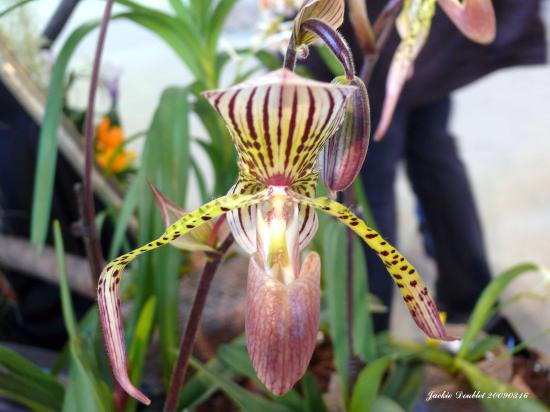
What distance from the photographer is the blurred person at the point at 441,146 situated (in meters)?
0.89

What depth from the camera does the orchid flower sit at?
12.7 inches

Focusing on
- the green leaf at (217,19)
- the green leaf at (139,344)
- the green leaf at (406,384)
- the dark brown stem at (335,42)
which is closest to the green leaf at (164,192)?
the green leaf at (139,344)

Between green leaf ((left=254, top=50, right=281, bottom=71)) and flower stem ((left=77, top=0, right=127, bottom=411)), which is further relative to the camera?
green leaf ((left=254, top=50, right=281, bottom=71))

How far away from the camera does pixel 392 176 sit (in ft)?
3.44

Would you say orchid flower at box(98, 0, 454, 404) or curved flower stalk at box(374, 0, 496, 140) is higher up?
curved flower stalk at box(374, 0, 496, 140)

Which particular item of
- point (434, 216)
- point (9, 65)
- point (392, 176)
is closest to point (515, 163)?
point (434, 216)

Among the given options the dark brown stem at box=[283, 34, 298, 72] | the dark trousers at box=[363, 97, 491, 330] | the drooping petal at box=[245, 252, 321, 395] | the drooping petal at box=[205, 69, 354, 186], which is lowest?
the dark trousers at box=[363, 97, 491, 330]

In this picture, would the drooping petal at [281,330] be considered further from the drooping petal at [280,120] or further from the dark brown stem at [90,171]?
the dark brown stem at [90,171]

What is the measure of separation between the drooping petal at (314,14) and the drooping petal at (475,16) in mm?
191

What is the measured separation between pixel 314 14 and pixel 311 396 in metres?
0.45

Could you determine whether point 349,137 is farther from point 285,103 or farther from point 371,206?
point 371,206

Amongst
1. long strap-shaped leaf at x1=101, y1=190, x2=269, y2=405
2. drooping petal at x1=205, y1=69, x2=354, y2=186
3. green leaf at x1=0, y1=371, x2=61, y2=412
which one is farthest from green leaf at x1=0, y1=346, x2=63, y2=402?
drooping petal at x1=205, y1=69, x2=354, y2=186

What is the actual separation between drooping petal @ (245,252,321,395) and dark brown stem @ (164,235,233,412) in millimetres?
90

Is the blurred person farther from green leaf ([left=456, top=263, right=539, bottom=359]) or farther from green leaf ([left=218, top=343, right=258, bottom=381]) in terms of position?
green leaf ([left=218, top=343, right=258, bottom=381])
